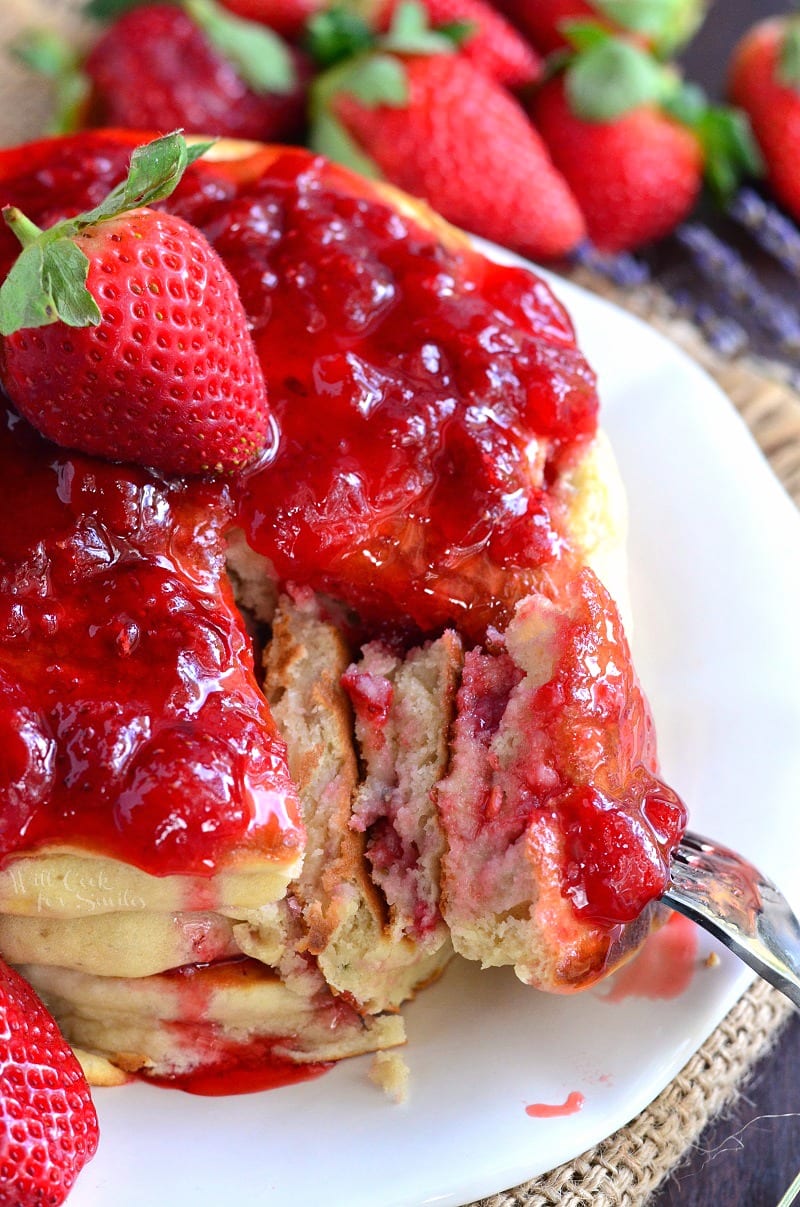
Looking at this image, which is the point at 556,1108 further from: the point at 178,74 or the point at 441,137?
the point at 178,74

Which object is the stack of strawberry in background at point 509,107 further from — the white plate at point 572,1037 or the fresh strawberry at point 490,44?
the white plate at point 572,1037

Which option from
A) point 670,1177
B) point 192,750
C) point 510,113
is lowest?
point 670,1177

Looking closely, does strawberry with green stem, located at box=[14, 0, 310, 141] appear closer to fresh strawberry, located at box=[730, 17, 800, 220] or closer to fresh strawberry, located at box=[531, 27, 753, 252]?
fresh strawberry, located at box=[531, 27, 753, 252]

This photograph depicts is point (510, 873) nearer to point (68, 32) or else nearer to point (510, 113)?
point (510, 113)

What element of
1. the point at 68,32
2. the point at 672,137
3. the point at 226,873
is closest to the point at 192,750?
the point at 226,873

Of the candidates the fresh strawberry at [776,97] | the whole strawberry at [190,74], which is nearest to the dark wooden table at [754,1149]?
the fresh strawberry at [776,97]
